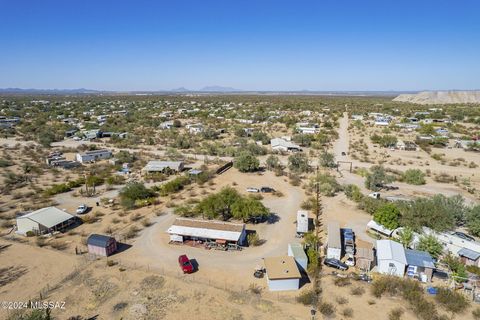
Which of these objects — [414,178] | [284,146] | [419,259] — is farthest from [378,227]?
[284,146]

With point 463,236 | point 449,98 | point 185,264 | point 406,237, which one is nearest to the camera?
point 185,264

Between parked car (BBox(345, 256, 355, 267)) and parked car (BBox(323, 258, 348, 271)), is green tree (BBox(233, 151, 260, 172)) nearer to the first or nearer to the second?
parked car (BBox(323, 258, 348, 271))

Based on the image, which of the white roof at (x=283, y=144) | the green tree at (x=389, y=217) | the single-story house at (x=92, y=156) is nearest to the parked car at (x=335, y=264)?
the green tree at (x=389, y=217)

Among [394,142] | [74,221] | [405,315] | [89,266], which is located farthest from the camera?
[394,142]

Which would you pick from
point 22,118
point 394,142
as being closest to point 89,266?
point 394,142

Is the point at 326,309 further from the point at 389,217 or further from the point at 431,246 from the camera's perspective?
the point at 389,217

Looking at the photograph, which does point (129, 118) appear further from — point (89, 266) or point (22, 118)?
point (89, 266)

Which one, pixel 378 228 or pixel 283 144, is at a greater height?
pixel 283 144
